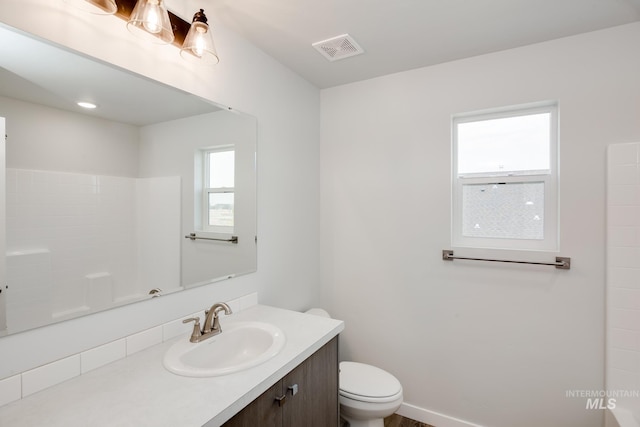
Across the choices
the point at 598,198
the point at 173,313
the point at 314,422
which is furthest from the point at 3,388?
the point at 598,198

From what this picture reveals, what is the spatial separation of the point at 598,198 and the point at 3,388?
2600 mm

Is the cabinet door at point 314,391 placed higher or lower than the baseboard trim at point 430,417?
higher

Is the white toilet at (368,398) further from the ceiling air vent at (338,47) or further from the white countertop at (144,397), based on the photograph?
the ceiling air vent at (338,47)

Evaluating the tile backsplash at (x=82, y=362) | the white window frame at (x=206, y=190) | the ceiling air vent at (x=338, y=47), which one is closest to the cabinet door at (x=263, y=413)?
the tile backsplash at (x=82, y=362)

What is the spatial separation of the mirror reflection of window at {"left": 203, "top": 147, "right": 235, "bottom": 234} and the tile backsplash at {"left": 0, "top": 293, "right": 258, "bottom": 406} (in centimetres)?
47

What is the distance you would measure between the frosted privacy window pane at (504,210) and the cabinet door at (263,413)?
1600 mm

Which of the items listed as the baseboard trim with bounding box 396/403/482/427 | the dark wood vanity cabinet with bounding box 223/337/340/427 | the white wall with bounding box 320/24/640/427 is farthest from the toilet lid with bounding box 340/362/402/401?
the baseboard trim with bounding box 396/403/482/427

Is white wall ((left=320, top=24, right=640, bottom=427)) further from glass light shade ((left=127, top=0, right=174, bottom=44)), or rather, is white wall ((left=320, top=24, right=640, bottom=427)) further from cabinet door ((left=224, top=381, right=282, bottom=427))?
glass light shade ((left=127, top=0, right=174, bottom=44))

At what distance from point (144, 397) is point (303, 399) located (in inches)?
24.5

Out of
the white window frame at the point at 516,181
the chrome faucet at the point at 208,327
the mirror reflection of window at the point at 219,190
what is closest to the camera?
the chrome faucet at the point at 208,327

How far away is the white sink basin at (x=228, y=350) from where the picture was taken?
1.07 meters

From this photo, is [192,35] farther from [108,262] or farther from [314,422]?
[314,422]

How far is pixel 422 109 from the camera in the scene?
2.08 m

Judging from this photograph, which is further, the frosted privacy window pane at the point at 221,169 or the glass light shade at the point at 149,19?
the frosted privacy window pane at the point at 221,169
